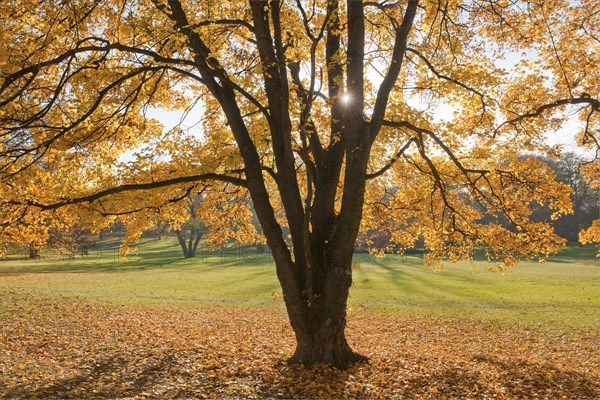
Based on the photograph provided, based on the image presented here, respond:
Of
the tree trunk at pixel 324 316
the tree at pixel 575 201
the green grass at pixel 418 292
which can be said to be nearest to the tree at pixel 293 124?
the tree trunk at pixel 324 316

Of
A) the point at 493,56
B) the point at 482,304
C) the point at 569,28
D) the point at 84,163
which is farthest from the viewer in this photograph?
the point at 482,304

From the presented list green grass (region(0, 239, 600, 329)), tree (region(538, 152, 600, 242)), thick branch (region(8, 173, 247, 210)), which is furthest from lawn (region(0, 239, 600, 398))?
tree (region(538, 152, 600, 242))

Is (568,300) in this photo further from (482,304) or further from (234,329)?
(234,329)

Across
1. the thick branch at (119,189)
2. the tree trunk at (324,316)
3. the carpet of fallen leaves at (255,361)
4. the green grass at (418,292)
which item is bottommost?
the green grass at (418,292)

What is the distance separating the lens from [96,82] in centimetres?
870

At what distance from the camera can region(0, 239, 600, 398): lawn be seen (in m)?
6.93

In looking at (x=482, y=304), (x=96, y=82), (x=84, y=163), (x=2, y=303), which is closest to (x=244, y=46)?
(x=96, y=82)

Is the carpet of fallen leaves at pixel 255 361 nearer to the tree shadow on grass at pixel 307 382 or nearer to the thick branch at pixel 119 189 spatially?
the tree shadow on grass at pixel 307 382

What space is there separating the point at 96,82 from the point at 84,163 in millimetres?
1786

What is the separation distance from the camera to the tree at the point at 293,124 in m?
7.35

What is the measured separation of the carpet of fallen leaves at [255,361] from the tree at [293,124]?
1121 millimetres

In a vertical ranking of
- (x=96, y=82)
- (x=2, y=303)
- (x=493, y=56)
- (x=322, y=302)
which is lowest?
(x=2, y=303)

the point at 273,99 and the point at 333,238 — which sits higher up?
the point at 273,99

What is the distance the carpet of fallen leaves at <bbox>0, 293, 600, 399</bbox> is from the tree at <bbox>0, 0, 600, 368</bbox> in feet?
3.68
